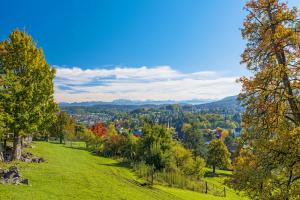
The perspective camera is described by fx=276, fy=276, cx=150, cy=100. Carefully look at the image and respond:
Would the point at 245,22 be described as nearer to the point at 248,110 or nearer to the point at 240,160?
the point at 248,110

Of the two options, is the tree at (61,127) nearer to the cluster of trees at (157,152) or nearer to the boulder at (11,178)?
the cluster of trees at (157,152)

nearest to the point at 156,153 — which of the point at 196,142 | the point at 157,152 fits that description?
the point at 157,152

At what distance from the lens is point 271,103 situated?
1366 cm

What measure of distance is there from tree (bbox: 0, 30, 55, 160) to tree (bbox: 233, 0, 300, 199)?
24909 millimetres

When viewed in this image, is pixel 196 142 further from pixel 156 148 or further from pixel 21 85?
pixel 21 85

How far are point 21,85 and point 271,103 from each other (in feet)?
92.1

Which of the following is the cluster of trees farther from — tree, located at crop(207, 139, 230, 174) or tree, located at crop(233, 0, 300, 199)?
tree, located at crop(233, 0, 300, 199)

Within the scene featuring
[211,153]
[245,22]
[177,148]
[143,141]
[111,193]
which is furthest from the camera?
[211,153]

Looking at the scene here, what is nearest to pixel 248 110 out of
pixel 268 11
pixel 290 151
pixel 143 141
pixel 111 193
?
pixel 290 151

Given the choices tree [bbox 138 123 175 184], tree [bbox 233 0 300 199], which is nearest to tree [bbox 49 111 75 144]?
tree [bbox 138 123 175 184]

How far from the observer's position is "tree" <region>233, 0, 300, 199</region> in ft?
41.3

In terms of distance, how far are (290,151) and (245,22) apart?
6776 millimetres

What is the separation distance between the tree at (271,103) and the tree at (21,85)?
2491 centimetres

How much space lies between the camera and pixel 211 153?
83.8 meters
